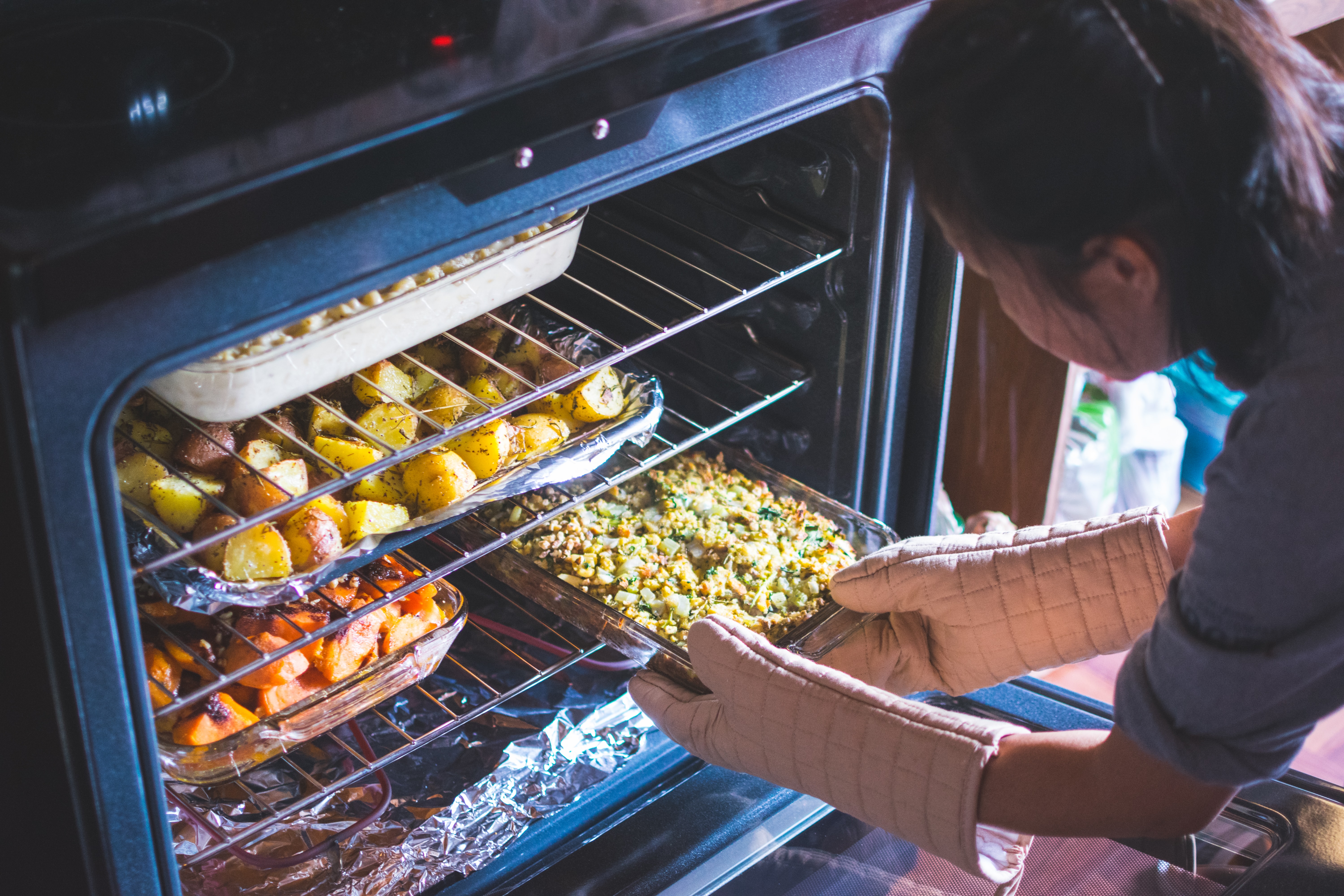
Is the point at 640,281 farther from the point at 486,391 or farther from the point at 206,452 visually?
the point at 206,452

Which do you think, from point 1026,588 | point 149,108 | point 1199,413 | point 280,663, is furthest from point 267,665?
point 1199,413

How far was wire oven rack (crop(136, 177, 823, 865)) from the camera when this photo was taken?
1.19 metres

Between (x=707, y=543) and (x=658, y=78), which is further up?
(x=658, y=78)

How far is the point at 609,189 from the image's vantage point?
933 mm

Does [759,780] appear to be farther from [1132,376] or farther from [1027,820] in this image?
[1132,376]

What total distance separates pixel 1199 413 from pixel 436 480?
158 centimetres

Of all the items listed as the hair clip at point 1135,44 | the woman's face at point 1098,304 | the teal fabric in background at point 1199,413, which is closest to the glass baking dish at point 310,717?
the woman's face at point 1098,304

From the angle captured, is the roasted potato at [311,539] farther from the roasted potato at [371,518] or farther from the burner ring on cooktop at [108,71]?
the burner ring on cooktop at [108,71]

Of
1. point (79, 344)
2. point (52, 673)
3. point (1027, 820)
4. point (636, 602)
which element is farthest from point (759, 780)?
point (79, 344)

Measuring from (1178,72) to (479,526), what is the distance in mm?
831

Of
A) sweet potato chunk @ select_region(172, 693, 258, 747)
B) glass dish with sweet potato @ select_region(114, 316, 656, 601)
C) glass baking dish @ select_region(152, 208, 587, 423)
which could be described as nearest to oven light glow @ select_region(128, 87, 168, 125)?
glass baking dish @ select_region(152, 208, 587, 423)

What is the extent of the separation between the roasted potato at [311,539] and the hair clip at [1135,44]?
0.74 meters

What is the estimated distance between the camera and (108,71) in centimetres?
89

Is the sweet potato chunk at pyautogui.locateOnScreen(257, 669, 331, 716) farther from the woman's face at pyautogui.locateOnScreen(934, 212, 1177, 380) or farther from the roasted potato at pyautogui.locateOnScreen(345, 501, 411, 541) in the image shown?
the woman's face at pyautogui.locateOnScreen(934, 212, 1177, 380)
